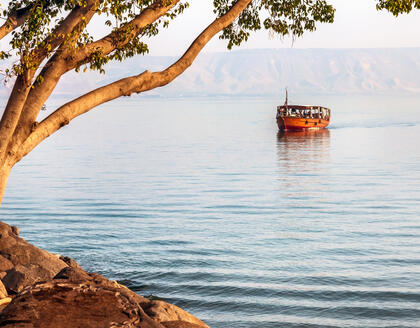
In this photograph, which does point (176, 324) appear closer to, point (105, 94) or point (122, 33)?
point (105, 94)

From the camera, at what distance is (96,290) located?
7.98 metres

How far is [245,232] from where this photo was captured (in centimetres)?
2495

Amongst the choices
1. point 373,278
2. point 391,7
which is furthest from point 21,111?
point 373,278

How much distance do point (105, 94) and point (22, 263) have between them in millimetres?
3852

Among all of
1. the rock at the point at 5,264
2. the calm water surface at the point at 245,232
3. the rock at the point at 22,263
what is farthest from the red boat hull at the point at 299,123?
the rock at the point at 5,264

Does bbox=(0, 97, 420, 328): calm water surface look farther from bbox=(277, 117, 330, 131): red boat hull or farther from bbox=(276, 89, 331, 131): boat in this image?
bbox=(276, 89, 331, 131): boat

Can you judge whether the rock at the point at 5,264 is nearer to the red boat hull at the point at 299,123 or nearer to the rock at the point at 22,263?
the rock at the point at 22,263

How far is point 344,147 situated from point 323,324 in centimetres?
6541

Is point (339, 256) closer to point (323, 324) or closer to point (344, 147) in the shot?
point (323, 324)

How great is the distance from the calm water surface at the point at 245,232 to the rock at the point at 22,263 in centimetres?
351

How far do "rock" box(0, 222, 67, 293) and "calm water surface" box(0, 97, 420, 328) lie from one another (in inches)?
138

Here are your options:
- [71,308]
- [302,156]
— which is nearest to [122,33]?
[71,308]

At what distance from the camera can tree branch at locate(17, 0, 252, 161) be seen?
12.2 metres

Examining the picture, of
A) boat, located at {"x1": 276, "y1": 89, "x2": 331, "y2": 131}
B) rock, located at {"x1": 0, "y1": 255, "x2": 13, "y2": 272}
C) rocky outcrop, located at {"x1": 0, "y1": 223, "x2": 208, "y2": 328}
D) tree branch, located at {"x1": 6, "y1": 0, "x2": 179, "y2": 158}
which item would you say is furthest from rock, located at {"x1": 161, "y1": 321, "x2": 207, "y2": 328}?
boat, located at {"x1": 276, "y1": 89, "x2": 331, "y2": 131}
